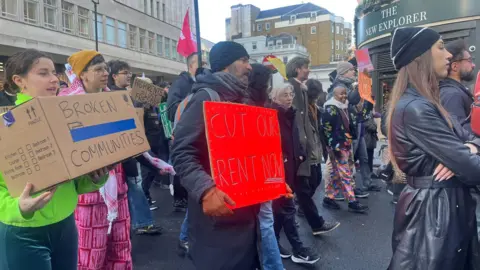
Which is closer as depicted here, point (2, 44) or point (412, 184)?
point (412, 184)

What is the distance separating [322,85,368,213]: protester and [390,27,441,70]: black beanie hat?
10.7 feet

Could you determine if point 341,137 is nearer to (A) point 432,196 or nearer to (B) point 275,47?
(A) point 432,196

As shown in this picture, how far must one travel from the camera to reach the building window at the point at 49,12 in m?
24.6

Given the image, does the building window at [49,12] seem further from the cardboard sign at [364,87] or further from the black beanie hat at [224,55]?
the black beanie hat at [224,55]

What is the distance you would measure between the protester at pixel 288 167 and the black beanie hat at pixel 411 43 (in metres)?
1.78

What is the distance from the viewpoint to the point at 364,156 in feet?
21.8

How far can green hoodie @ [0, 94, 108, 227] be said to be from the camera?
5.93 ft

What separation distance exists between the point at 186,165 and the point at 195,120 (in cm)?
26

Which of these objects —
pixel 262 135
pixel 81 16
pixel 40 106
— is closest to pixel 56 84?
pixel 40 106

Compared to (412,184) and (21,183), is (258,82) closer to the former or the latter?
(412,184)

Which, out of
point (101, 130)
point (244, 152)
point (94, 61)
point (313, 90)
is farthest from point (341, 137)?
point (101, 130)

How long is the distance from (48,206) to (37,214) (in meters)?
0.06

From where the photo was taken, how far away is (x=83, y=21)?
28453 mm

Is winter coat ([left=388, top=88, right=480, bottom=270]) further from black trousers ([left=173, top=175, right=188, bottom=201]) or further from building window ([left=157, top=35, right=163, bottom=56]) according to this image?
building window ([left=157, top=35, right=163, bottom=56])
